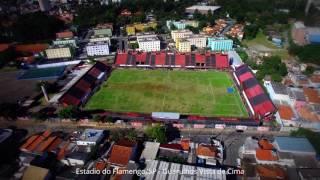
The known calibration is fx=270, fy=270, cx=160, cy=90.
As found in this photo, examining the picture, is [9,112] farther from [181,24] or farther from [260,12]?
[260,12]

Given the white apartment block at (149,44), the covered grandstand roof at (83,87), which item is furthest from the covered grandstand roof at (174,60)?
the white apartment block at (149,44)

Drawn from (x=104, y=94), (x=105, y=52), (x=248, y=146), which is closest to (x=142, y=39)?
(x=105, y=52)

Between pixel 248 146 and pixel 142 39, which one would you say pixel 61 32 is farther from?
pixel 248 146

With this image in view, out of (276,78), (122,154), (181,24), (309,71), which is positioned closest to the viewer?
(122,154)

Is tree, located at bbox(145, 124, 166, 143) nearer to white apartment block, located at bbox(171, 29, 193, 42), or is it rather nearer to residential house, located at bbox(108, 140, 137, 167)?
residential house, located at bbox(108, 140, 137, 167)

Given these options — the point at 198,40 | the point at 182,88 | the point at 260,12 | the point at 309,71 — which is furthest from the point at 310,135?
the point at 260,12

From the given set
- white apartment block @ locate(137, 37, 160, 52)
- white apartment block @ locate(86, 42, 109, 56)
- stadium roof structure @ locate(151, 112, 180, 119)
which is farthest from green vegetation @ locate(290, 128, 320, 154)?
white apartment block @ locate(86, 42, 109, 56)
